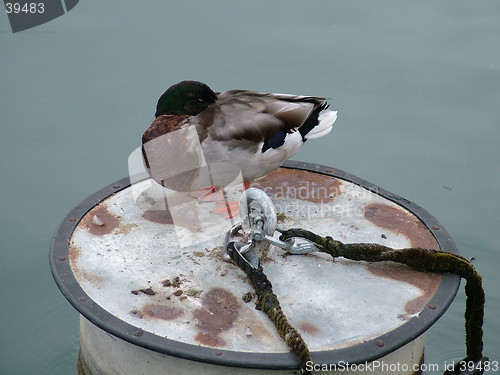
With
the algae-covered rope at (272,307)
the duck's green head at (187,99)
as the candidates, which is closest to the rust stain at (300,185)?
the duck's green head at (187,99)

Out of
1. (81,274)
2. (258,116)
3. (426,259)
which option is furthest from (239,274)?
(258,116)

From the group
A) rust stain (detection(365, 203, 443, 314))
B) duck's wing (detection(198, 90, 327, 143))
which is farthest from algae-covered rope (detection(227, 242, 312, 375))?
duck's wing (detection(198, 90, 327, 143))

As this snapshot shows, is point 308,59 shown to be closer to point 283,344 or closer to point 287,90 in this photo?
point 287,90

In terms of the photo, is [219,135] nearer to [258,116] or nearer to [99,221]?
[258,116]

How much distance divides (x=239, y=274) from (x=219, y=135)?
0.77 metres

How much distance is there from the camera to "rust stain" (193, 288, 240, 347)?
229cm

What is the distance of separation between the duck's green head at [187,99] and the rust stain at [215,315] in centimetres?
111

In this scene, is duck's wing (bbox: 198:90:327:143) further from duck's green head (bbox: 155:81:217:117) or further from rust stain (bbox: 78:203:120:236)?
rust stain (bbox: 78:203:120:236)

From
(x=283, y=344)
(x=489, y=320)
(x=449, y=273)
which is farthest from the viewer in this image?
(x=489, y=320)

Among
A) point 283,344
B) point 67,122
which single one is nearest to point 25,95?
point 67,122

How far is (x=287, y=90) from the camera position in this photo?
17.4 ft

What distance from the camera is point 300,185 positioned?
10.7 ft

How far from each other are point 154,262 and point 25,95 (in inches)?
123

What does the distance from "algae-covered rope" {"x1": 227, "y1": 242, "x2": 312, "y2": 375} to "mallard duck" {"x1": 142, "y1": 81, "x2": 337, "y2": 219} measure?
59 centimetres
